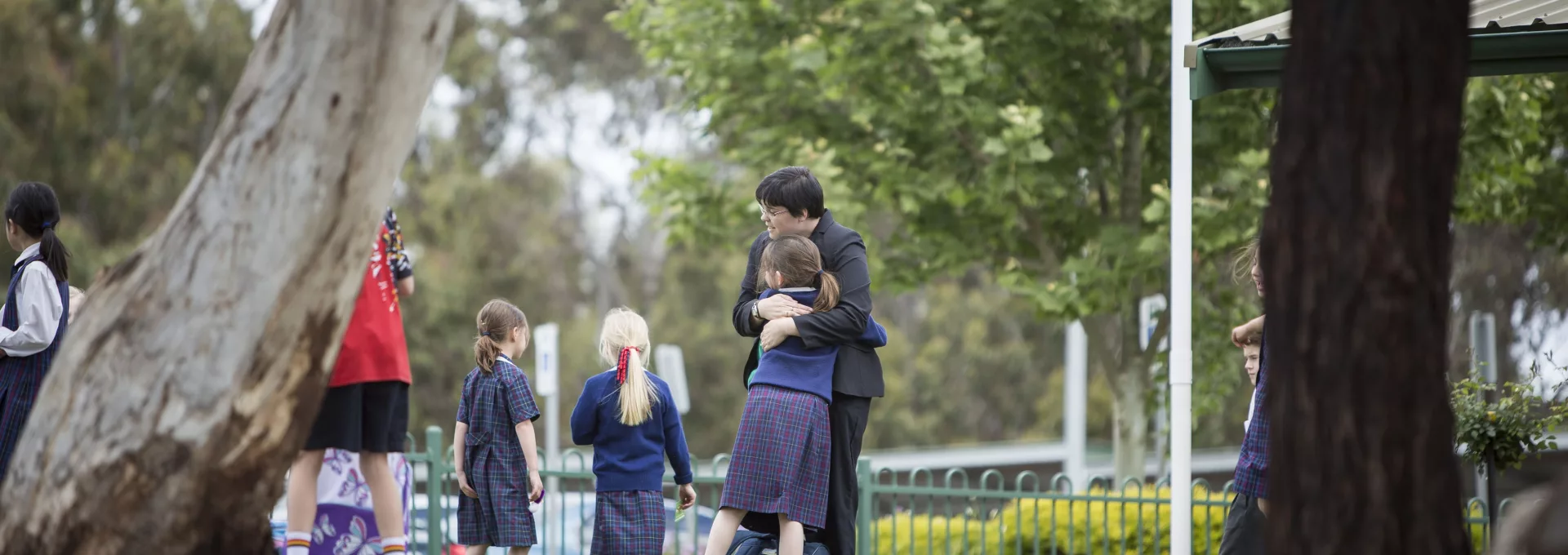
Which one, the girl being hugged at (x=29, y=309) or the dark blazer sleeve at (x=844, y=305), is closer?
the dark blazer sleeve at (x=844, y=305)

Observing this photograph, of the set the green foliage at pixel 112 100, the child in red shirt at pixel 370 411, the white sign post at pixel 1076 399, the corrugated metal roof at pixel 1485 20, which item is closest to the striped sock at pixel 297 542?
the child in red shirt at pixel 370 411

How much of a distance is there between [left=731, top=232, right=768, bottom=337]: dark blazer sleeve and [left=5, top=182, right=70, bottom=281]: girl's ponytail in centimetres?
238

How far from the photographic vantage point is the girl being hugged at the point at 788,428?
15.0ft

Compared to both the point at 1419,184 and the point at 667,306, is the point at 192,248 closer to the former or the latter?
the point at 1419,184

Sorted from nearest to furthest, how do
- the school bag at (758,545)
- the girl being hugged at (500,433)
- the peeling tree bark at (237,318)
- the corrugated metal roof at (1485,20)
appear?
the peeling tree bark at (237,318), the school bag at (758,545), the corrugated metal roof at (1485,20), the girl being hugged at (500,433)

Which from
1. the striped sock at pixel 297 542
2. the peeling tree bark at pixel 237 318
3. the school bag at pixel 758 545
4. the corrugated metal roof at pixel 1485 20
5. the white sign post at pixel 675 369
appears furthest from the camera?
the white sign post at pixel 675 369

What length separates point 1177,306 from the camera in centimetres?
526

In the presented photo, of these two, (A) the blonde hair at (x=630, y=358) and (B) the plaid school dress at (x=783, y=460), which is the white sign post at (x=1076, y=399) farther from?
(B) the plaid school dress at (x=783, y=460)

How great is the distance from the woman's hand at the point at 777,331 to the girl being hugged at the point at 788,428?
9 centimetres

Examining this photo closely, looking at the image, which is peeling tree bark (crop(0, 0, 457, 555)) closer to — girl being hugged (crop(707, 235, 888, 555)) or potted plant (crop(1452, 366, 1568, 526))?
girl being hugged (crop(707, 235, 888, 555))

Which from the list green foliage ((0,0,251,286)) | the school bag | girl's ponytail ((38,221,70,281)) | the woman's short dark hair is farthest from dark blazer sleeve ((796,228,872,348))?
green foliage ((0,0,251,286))

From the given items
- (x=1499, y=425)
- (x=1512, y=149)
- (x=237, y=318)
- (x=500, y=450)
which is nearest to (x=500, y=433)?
(x=500, y=450)

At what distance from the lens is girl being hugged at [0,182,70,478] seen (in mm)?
4867

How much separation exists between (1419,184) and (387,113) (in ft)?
7.39
